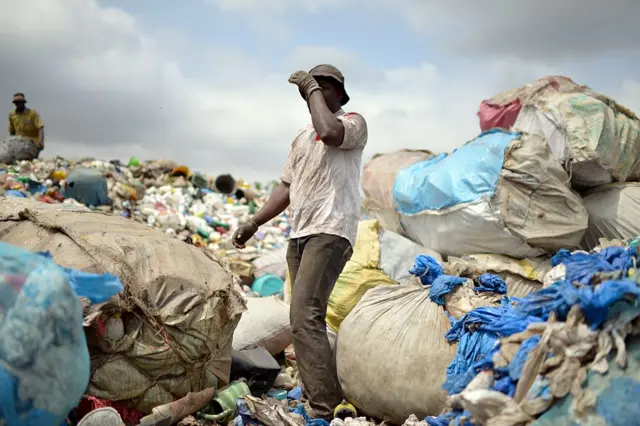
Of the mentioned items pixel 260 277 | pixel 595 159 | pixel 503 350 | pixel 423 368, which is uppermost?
pixel 595 159

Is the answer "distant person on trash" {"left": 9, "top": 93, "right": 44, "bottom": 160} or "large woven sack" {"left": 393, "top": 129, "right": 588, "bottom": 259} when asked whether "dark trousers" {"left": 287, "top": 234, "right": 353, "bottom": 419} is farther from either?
"distant person on trash" {"left": 9, "top": 93, "right": 44, "bottom": 160}

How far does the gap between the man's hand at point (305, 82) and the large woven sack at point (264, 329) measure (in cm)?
144

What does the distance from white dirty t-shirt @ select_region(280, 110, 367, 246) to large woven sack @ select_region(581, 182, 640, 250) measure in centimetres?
199

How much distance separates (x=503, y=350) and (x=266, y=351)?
2.02 m

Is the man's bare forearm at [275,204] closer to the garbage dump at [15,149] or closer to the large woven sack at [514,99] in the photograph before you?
the large woven sack at [514,99]

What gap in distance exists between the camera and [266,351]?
347 cm

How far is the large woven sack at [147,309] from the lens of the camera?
2.47 metres

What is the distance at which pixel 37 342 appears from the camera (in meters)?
1.53

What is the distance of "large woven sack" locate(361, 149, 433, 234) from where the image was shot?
473 centimetres

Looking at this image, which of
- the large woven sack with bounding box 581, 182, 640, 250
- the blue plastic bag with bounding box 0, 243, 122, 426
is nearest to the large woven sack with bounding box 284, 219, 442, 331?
the large woven sack with bounding box 581, 182, 640, 250

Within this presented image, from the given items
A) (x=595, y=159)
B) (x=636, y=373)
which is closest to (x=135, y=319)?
(x=636, y=373)

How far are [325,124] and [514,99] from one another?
8.25 feet

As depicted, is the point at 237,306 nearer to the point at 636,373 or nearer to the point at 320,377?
the point at 320,377

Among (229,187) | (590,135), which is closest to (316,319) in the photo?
(590,135)
